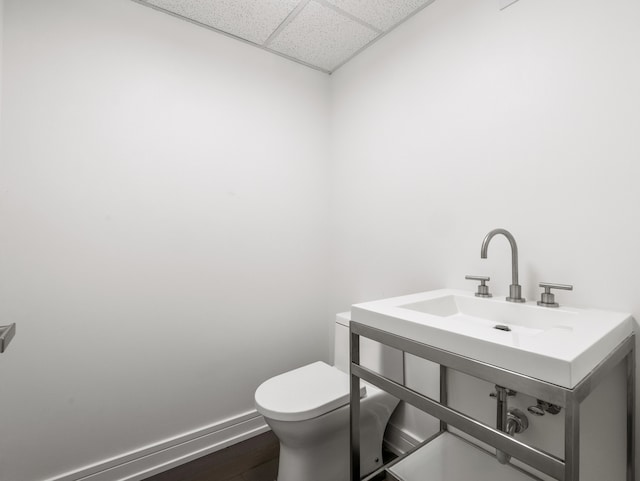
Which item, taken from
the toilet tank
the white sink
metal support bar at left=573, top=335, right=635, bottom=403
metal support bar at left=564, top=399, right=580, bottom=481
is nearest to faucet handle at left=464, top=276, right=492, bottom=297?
the white sink

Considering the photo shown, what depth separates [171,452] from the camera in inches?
62.1

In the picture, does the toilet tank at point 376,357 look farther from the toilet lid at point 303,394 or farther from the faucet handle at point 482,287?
the faucet handle at point 482,287

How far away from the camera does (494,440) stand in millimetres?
731

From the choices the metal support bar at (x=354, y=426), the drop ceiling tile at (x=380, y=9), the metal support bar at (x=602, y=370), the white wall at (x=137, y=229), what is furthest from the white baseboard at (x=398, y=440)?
the drop ceiling tile at (x=380, y=9)

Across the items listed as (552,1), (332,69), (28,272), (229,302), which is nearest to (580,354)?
(552,1)

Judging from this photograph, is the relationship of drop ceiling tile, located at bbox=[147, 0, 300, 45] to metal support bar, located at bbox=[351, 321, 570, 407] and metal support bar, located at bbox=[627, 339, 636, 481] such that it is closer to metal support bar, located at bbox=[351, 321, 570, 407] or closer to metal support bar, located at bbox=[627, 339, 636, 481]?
metal support bar, located at bbox=[351, 321, 570, 407]

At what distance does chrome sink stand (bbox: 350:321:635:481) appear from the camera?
2.06 feet

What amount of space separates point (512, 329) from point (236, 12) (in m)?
1.87

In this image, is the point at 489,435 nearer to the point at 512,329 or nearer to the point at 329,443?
the point at 512,329

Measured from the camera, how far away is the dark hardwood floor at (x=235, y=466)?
1487 mm

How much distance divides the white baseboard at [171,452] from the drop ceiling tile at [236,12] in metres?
2.15

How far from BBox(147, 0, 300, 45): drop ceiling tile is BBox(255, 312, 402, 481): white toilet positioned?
1.72 m

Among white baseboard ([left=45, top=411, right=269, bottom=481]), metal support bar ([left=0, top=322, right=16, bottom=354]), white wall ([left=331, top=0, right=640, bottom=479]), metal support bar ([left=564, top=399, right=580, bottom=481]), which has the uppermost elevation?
white wall ([left=331, top=0, right=640, bottom=479])

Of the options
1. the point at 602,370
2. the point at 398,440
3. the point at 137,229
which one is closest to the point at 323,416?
the point at 398,440
